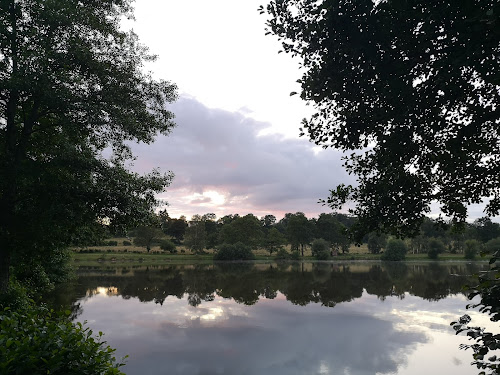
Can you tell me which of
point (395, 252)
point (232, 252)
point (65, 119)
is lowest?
point (395, 252)

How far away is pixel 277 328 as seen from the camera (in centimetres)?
2070

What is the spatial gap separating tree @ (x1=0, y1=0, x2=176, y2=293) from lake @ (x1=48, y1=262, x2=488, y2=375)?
22.6 ft

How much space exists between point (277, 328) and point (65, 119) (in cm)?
1693

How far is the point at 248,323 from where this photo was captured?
2195cm

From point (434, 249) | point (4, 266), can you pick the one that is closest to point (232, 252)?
point (434, 249)

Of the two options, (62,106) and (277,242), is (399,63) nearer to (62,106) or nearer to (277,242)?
(62,106)

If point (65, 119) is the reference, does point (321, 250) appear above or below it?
below

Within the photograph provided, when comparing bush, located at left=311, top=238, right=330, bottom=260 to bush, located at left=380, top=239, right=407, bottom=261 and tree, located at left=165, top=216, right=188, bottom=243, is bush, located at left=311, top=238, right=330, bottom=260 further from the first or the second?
tree, located at left=165, top=216, right=188, bottom=243

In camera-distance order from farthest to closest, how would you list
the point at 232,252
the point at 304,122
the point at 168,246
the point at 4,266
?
the point at 168,246 < the point at 232,252 < the point at 4,266 < the point at 304,122

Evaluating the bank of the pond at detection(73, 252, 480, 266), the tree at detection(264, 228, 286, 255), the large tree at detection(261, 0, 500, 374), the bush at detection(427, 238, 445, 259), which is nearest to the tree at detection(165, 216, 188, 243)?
the bank of the pond at detection(73, 252, 480, 266)

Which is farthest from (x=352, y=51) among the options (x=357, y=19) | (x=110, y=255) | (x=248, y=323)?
(x=110, y=255)

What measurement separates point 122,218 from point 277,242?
98472 millimetres

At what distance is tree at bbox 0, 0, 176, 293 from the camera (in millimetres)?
11188

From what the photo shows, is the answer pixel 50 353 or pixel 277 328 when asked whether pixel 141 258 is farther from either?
pixel 50 353
